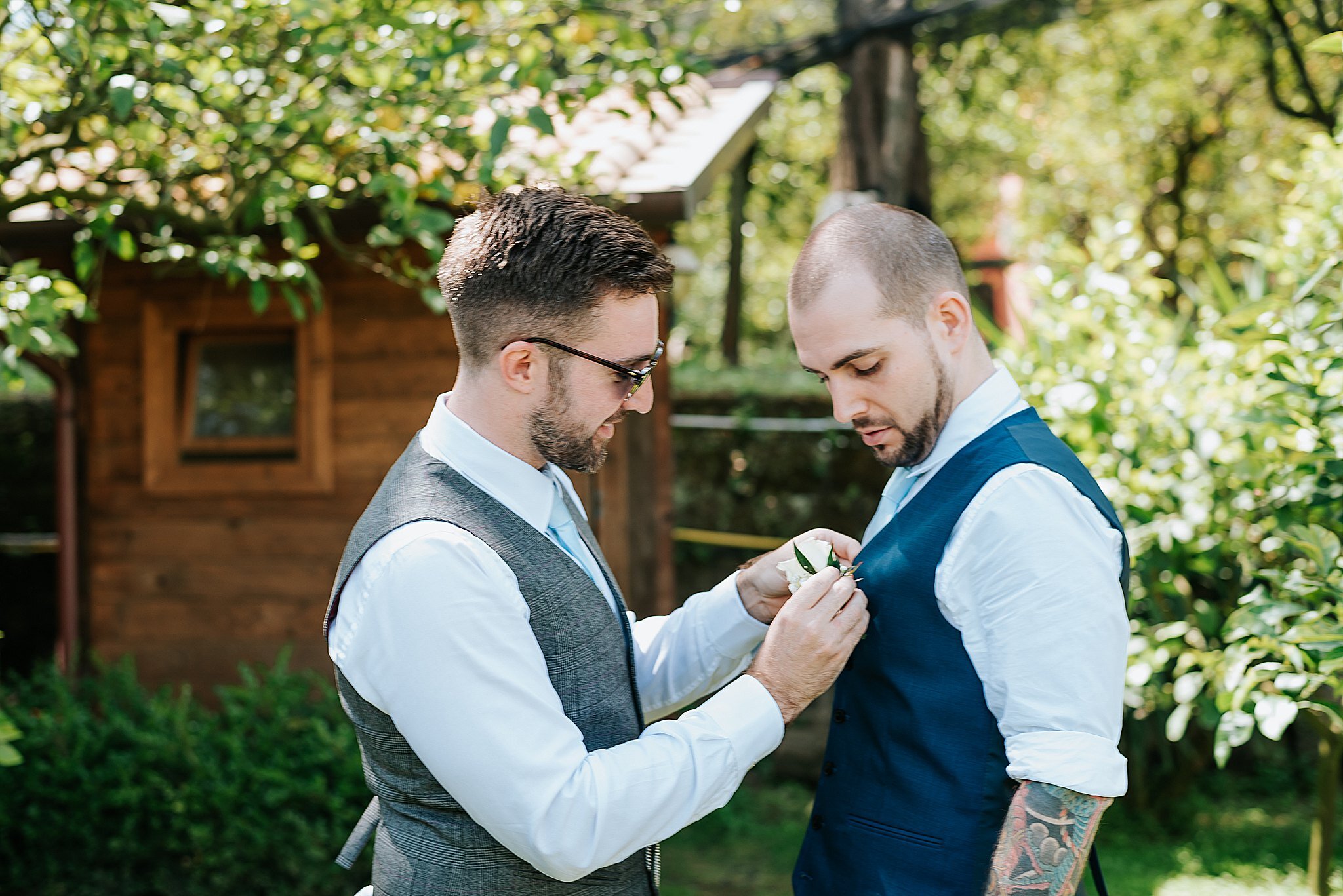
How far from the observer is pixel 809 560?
202 cm

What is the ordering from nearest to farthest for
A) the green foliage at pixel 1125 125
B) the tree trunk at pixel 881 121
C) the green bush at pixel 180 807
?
the green bush at pixel 180 807 → the tree trunk at pixel 881 121 → the green foliage at pixel 1125 125

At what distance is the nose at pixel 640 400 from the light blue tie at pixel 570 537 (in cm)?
20

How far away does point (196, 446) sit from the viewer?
5.64m

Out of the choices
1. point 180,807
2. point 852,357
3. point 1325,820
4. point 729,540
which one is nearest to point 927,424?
point 852,357

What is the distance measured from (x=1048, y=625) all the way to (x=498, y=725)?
853 millimetres

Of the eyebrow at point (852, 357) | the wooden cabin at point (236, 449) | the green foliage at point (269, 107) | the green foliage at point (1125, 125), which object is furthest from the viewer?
the green foliage at point (1125, 125)

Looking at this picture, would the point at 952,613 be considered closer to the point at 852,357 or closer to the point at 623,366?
the point at 852,357

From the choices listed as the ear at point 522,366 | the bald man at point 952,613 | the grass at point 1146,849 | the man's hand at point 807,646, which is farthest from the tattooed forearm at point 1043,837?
the grass at point 1146,849

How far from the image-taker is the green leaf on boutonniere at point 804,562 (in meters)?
2.02

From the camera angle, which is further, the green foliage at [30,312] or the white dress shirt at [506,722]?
the green foliage at [30,312]

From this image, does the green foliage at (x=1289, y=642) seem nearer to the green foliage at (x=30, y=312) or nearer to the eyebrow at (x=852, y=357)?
the eyebrow at (x=852, y=357)

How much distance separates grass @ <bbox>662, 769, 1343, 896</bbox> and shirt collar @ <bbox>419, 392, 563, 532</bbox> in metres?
3.82

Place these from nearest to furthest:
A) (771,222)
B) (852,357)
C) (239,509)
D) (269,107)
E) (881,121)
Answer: (852,357), (269,107), (239,509), (881,121), (771,222)

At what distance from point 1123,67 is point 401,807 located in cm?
1406
